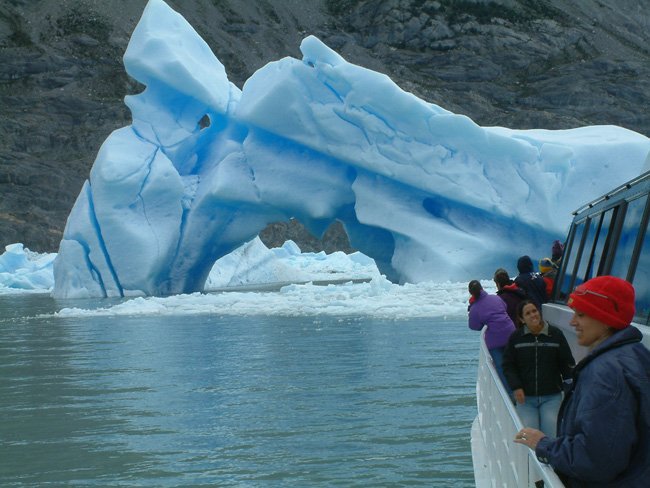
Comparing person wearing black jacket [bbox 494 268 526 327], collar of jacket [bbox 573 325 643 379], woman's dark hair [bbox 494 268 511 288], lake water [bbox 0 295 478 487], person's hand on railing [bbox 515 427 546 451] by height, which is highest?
collar of jacket [bbox 573 325 643 379]

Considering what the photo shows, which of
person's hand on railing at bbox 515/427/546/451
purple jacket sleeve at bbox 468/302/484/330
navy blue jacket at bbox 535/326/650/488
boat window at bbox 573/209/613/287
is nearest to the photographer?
navy blue jacket at bbox 535/326/650/488

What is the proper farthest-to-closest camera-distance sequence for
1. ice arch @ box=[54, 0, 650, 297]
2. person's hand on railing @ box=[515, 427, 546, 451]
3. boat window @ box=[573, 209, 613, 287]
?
1. ice arch @ box=[54, 0, 650, 297]
2. boat window @ box=[573, 209, 613, 287]
3. person's hand on railing @ box=[515, 427, 546, 451]

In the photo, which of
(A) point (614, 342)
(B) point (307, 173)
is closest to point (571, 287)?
(A) point (614, 342)

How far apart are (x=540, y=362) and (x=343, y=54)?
234ft

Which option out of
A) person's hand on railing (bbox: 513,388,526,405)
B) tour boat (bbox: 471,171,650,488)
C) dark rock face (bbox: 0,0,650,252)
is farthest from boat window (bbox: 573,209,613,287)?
dark rock face (bbox: 0,0,650,252)

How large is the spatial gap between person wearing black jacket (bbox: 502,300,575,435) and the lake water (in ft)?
2.77

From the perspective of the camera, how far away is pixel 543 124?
54.7 m

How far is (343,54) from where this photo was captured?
7350cm

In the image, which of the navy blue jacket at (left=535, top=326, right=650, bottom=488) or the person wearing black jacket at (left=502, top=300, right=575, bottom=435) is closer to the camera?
the navy blue jacket at (left=535, top=326, right=650, bottom=488)

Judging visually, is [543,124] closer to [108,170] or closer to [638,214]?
[108,170]

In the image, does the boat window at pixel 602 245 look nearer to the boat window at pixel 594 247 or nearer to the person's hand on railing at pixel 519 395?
the boat window at pixel 594 247

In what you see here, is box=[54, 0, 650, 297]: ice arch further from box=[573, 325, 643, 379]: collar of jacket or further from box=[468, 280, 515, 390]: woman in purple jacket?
box=[573, 325, 643, 379]: collar of jacket

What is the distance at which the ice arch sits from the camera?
65.2 ft

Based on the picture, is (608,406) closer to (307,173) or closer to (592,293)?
(592,293)
